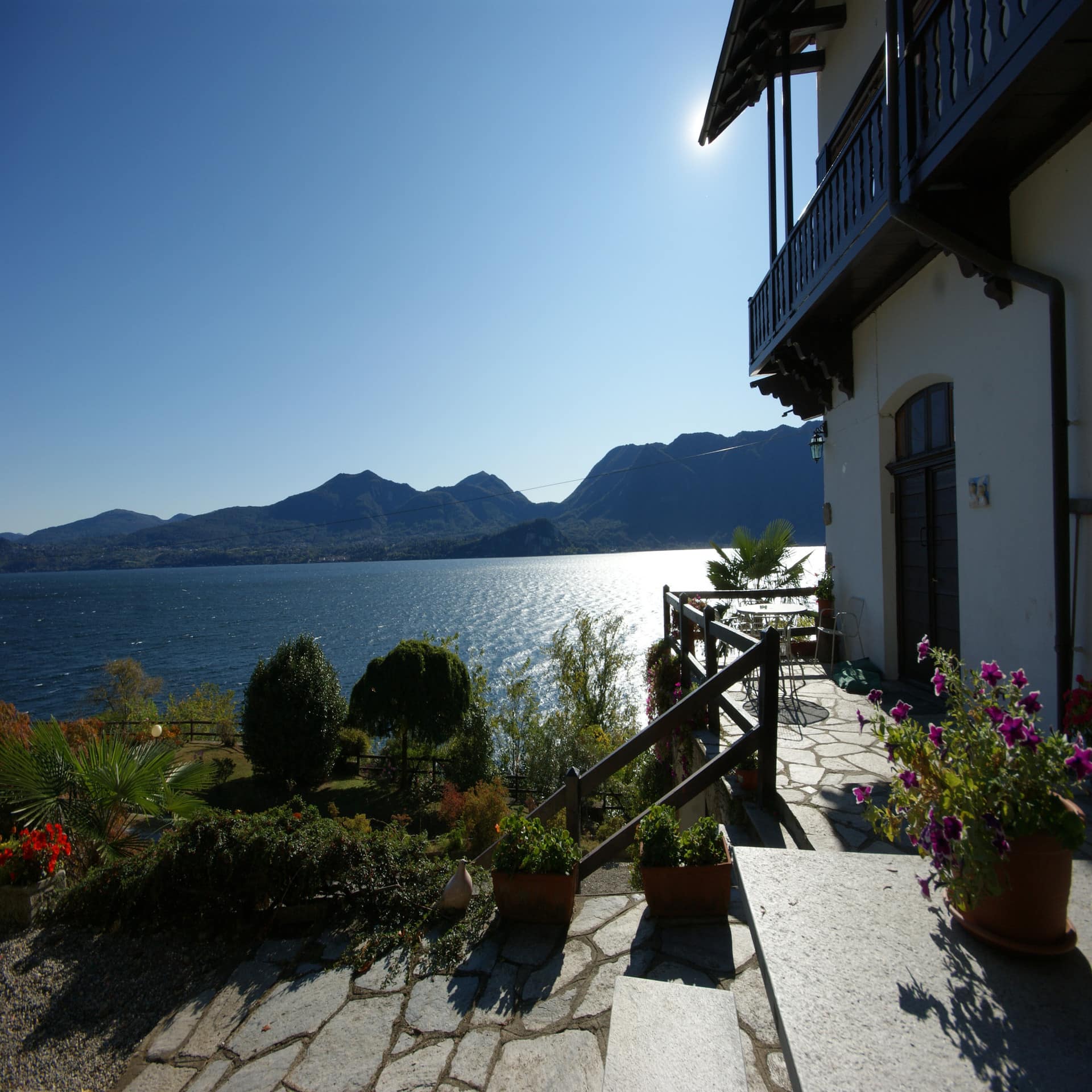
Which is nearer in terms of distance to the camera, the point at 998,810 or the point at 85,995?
the point at 998,810

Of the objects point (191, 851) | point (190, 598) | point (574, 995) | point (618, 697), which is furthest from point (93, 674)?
point (190, 598)

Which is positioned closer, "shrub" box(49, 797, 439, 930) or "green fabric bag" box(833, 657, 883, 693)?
"shrub" box(49, 797, 439, 930)

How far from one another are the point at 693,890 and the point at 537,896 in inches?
33.5

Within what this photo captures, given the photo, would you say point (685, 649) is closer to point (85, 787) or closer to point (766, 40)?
point (85, 787)

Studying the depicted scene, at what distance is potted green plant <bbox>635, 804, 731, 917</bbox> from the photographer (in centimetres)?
342

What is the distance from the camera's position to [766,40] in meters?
7.98

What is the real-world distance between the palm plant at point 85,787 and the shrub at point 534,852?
155 inches

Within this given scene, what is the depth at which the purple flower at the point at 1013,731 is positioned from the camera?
5.96ft

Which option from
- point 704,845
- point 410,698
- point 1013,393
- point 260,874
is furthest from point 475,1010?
point 410,698

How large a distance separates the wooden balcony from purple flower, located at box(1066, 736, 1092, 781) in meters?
3.28

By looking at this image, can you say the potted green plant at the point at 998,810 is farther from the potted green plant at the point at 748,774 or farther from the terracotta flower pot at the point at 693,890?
the potted green plant at the point at 748,774

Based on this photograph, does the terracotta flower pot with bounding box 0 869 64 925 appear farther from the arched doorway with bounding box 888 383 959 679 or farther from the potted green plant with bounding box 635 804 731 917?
the arched doorway with bounding box 888 383 959 679

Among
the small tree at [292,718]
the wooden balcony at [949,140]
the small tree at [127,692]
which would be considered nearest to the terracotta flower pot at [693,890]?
the wooden balcony at [949,140]

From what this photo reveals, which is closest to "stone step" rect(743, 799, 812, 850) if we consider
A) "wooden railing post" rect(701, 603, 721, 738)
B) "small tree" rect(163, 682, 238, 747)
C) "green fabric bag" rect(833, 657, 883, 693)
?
"wooden railing post" rect(701, 603, 721, 738)
